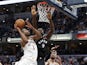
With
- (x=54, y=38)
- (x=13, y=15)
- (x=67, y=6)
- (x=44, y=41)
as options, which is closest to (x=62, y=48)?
(x=54, y=38)

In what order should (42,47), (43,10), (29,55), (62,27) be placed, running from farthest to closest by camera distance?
(62,27) < (43,10) < (42,47) < (29,55)

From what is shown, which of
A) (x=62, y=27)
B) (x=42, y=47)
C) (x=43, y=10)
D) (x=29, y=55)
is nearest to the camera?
(x=29, y=55)

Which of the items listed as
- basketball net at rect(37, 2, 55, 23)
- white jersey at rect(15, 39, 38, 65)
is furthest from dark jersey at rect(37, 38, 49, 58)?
basketball net at rect(37, 2, 55, 23)

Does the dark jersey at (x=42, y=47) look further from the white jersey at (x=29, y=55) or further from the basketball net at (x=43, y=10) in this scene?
the basketball net at (x=43, y=10)

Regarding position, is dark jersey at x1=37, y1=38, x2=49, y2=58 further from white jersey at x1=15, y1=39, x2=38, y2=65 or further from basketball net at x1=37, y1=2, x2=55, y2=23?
basketball net at x1=37, y1=2, x2=55, y2=23

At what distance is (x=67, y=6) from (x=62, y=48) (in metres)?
8.82

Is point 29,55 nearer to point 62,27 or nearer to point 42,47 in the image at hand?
point 42,47

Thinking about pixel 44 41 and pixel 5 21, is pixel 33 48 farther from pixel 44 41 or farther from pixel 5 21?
pixel 5 21

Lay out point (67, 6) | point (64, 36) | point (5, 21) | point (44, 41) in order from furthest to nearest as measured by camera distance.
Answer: point (5, 21) < point (64, 36) < point (67, 6) < point (44, 41)

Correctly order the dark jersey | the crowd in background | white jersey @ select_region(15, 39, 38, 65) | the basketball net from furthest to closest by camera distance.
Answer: the crowd in background, the basketball net, the dark jersey, white jersey @ select_region(15, 39, 38, 65)

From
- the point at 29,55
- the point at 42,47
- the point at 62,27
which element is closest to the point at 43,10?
the point at 42,47

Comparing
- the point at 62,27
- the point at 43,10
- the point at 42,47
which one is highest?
the point at 43,10

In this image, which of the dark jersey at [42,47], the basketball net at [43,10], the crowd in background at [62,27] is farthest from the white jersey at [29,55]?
the crowd in background at [62,27]

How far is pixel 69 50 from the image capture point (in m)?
14.8
